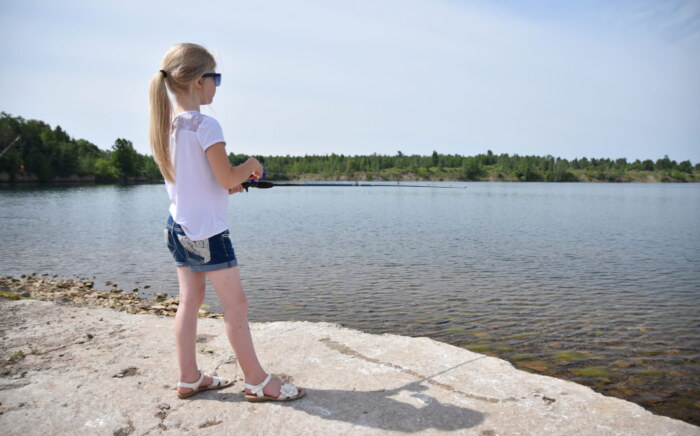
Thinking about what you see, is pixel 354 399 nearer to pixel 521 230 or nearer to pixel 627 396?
pixel 627 396

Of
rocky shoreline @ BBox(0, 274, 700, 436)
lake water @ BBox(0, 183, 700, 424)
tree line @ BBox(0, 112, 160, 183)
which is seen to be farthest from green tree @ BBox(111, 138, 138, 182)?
rocky shoreline @ BBox(0, 274, 700, 436)

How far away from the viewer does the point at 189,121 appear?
3.36m

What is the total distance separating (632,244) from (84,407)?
72.9 ft

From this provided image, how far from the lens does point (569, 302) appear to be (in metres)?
10.4

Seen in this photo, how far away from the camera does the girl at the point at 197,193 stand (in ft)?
11.0

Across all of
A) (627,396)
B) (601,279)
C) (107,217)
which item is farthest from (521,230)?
(107,217)

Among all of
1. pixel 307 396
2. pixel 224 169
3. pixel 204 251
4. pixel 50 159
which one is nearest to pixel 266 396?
pixel 307 396

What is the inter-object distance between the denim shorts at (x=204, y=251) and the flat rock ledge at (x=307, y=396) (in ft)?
3.61

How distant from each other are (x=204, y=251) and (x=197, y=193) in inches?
16.5

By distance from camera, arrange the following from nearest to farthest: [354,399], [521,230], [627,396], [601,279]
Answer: [354,399]
[627,396]
[601,279]
[521,230]

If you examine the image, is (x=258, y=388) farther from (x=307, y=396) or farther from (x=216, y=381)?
(x=216, y=381)

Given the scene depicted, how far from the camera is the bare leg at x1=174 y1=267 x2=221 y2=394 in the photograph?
365 centimetres

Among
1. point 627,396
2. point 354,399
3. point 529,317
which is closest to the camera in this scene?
point 354,399

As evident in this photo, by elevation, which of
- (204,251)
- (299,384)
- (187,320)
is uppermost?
(204,251)
